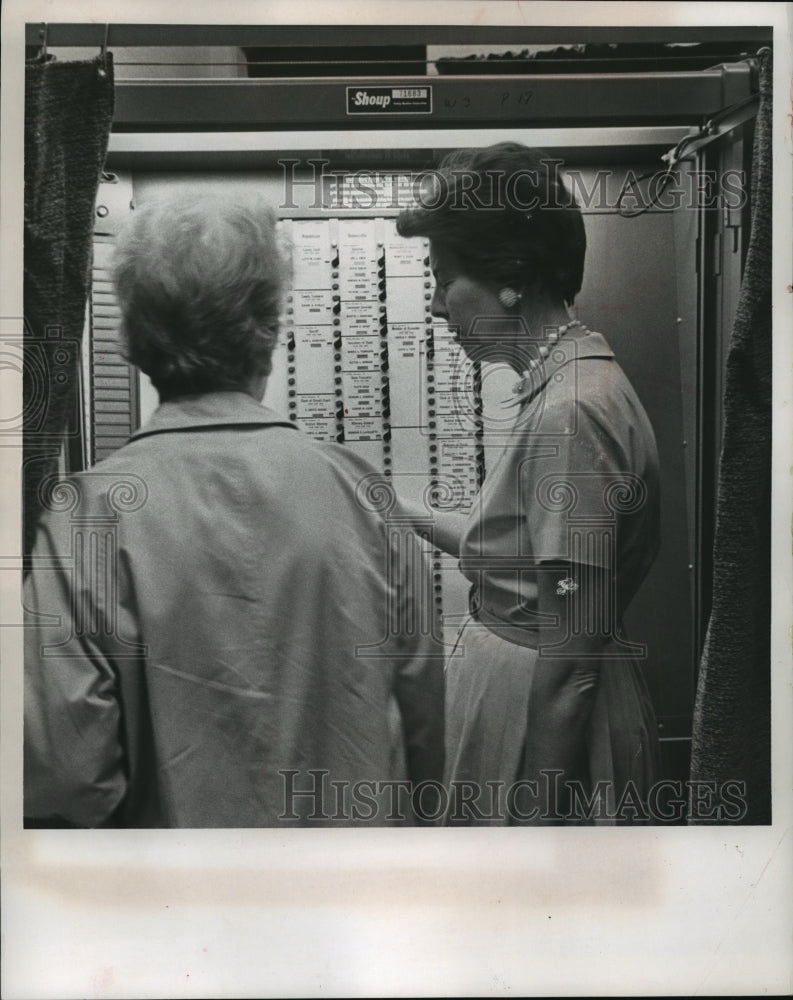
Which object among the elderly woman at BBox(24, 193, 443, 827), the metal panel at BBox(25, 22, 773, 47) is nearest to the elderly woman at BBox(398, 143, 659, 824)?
the elderly woman at BBox(24, 193, 443, 827)

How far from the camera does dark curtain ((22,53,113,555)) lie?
1899 millimetres

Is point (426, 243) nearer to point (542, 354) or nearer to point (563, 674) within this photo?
point (542, 354)

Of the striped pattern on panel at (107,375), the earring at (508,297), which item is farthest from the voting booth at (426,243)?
the earring at (508,297)

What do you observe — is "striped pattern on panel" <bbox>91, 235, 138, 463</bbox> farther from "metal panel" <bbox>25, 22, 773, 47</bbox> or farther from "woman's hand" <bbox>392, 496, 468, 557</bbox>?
"woman's hand" <bbox>392, 496, 468, 557</bbox>

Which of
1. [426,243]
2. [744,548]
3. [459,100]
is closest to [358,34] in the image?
[459,100]

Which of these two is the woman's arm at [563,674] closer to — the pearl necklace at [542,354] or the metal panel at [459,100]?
the pearl necklace at [542,354]

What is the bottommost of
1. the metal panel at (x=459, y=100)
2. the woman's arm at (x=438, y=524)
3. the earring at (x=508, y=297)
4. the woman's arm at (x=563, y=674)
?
the woman's arm at (x=563, y=674)

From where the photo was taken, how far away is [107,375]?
1.92 m

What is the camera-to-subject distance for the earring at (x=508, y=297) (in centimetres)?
193

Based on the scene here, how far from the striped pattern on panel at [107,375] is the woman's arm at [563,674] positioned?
2.94 feet

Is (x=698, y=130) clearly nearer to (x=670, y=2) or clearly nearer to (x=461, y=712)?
(x=670, y=2)

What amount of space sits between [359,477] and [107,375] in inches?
21.3

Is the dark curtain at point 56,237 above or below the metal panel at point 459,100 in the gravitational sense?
below

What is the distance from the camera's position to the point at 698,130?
195 cm
